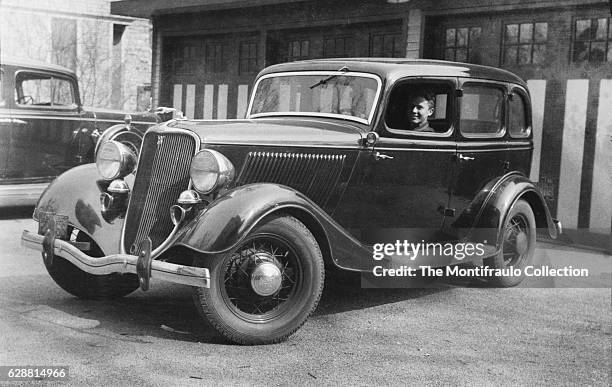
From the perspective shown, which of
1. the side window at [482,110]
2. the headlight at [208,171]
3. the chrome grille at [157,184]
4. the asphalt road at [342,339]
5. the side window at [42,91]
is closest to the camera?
the asphalt road at [342,339]

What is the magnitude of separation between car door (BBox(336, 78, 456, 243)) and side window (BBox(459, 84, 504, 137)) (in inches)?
8.1

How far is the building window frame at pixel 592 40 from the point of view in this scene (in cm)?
680

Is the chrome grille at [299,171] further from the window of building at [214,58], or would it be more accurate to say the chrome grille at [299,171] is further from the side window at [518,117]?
the window of building at [214,58]

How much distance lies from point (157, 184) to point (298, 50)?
581 centimetres

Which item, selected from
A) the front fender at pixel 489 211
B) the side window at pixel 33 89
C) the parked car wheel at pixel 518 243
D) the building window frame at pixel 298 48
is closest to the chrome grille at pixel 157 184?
the front fender at pixel 489 211

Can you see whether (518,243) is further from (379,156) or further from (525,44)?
(525,44)

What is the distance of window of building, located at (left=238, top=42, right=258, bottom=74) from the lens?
966cm

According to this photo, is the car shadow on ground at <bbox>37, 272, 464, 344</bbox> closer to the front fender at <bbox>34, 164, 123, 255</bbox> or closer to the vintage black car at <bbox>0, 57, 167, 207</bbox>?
the front fender at <bbox>34, 164, 123, 255</bbox>

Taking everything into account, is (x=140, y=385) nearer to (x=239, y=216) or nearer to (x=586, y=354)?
(x=239, y=216)

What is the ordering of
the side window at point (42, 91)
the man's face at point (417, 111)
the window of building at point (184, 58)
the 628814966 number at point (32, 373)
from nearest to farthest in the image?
the 628814966 number at point (32, 373), the man's face at point (417, 111), the side window at point (42, 91), the window of building at point (184, 58)

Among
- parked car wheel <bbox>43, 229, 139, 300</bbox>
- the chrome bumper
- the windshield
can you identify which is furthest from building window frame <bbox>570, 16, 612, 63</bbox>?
the chrome bumper

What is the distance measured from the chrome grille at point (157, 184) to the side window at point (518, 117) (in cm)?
252

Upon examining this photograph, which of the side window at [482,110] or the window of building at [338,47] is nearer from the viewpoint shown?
the side window at [482,110]

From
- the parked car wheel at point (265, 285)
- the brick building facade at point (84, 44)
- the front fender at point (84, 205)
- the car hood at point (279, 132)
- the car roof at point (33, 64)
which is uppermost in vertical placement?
the brick building facade at point (84, 44)
